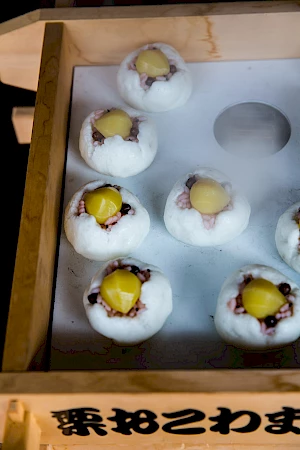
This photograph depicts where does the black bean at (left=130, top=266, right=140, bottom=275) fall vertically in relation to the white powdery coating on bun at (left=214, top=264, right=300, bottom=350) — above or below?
above

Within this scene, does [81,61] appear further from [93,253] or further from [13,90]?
[13,90]

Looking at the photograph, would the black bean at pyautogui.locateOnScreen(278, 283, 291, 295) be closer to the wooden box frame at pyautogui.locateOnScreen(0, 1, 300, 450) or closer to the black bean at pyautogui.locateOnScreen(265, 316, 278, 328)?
the black bean at pyautogui.locateOnScreen(265, 316, 278, 328)

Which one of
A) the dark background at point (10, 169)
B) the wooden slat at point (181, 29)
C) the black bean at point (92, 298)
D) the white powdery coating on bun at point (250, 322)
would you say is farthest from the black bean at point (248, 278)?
the dark background at point (10, 169)

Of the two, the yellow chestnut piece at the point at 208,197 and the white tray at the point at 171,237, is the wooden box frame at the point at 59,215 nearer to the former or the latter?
the white tray at the point at 171,237

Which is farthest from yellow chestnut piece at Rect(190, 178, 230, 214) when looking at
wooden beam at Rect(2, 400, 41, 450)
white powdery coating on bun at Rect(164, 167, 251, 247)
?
wooden beam at Rect(2, 400, 41, 450)

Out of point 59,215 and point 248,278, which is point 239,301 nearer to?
point 248,278

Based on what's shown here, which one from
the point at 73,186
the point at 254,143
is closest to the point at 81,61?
the point at 73,186
